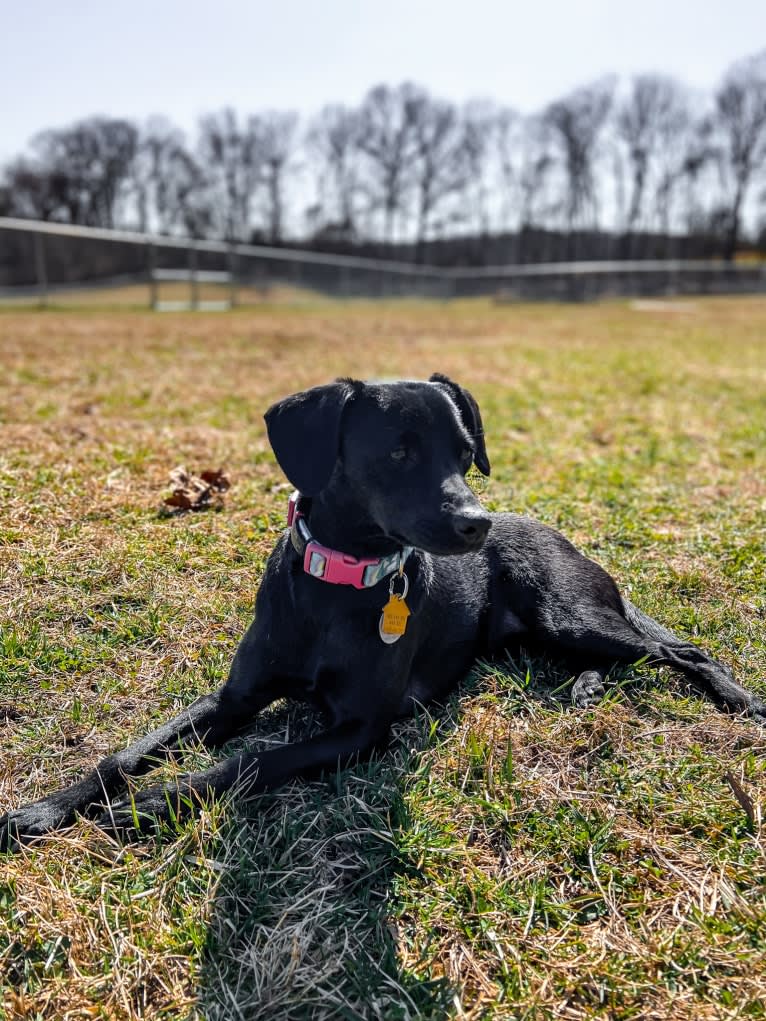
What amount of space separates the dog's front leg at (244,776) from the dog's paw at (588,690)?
2.49ft

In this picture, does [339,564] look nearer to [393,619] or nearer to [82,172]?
[393,619]

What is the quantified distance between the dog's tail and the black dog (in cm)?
25

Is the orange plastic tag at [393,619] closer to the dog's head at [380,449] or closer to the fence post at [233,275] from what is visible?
the dog's head at [380,449]

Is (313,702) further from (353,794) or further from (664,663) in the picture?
(664,663)

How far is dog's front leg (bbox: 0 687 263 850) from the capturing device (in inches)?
84.0

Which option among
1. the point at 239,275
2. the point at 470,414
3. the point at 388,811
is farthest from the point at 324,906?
the point at 239,275

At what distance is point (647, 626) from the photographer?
10.3 ft

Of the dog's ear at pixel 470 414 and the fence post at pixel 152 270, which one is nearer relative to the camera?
the dog's ear at pixel 470 414

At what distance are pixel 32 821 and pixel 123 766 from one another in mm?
280

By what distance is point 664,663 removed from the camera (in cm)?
296

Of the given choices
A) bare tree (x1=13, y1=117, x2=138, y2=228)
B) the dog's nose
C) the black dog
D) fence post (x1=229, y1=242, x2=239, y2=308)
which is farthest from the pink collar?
bare tree (x1=13, y1=117, x2=138, y2=228)

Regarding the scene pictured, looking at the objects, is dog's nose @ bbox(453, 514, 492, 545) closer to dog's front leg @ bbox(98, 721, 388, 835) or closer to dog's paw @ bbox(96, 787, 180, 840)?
dog's front leg @ bbox(98, 721, 388, 835)

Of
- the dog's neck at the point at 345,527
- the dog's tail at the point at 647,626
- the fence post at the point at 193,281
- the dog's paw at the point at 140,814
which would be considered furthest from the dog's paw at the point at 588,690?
the fence post at the point at 193,281

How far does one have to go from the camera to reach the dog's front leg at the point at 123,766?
2.13 meters
